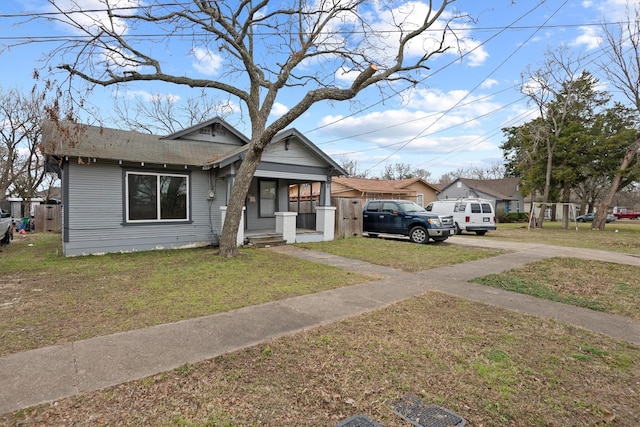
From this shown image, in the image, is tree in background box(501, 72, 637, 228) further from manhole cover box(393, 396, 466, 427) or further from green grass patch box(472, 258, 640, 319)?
manhole cover box(393, 396, 466, 427)

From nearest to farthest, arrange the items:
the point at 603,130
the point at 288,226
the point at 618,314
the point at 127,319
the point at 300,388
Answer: the point at 300,388 < the point at 127,319 < the point at 618,314 < the point at 288,226 < the point at 603,130

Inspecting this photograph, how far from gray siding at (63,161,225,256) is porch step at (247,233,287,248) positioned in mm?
2025

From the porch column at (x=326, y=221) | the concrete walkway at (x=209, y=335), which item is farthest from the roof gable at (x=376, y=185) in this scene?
the concrete walkway at (x=209, y=335)

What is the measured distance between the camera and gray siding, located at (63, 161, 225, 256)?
9164 mm

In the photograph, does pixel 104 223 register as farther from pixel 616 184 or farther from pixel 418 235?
pixel 616 184

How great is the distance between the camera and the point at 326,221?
513 inches

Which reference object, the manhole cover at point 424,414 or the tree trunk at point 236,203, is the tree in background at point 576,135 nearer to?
the tree trunk at point 236,203

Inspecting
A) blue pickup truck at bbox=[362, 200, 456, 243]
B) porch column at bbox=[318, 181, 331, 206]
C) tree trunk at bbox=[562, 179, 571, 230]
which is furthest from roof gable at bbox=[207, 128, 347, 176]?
tree trunk at bbox=[562, 179, 571, 230]

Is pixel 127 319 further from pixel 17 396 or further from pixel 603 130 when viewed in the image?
pixel 603 130

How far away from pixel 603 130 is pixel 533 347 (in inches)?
1076

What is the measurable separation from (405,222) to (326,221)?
322cm

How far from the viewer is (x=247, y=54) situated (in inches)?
368

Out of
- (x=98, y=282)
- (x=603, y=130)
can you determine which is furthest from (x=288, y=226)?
(x=603, y=130)

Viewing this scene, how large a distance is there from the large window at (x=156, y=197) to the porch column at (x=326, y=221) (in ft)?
16.1
